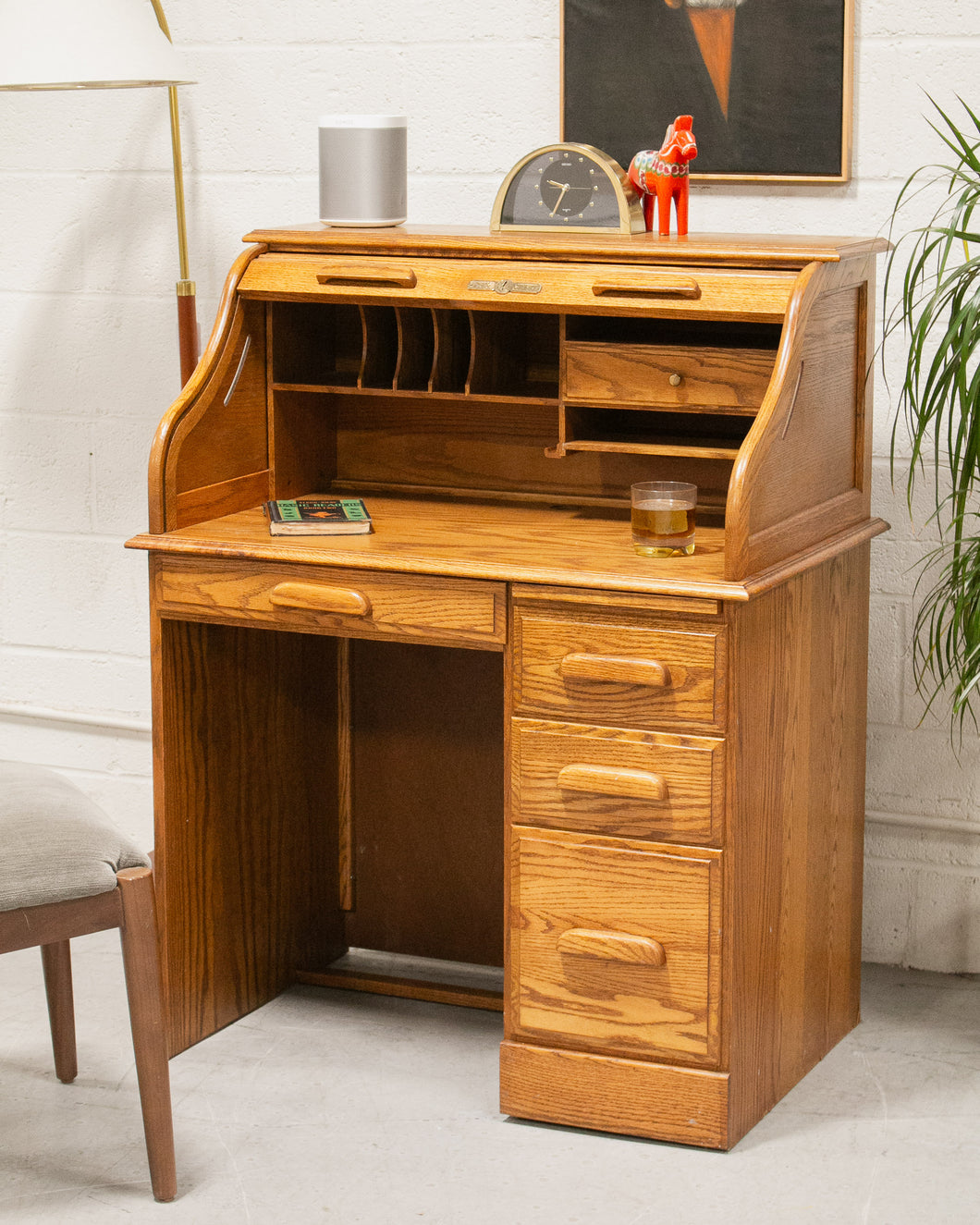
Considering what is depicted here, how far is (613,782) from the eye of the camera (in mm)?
2377

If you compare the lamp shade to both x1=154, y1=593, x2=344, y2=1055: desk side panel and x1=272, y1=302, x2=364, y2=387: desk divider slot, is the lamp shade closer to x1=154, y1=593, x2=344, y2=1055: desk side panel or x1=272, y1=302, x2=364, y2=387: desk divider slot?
x1=272, y1=302, x2=364, y2=387: desk divider slot

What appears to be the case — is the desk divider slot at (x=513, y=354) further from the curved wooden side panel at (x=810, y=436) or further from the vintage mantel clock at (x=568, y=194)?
the curved wooden side panel at (x=810, y=436)

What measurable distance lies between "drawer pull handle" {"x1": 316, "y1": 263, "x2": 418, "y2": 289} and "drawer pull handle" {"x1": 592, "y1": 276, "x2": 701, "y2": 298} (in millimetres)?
302

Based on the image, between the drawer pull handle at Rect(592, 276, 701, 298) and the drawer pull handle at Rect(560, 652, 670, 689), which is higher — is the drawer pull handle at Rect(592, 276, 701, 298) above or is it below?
above

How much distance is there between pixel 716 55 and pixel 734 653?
1.18 metres

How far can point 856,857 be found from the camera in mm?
2852

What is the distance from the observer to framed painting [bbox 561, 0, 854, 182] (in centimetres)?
285

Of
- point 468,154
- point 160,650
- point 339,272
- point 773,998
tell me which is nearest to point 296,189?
point 468,154

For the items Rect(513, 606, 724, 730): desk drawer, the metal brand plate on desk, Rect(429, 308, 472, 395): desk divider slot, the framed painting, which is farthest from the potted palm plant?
Rect(429, 308, 472, 395): desk divider slot

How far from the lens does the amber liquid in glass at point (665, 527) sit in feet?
7.95

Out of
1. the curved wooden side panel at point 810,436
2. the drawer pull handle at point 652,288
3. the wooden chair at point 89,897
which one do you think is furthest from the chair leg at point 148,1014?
the drawer pull handle at point 652,288

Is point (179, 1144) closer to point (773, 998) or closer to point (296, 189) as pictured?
point (773, 998)

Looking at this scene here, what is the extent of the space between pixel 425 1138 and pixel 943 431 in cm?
147

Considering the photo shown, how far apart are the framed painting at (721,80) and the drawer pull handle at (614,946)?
1334mm
